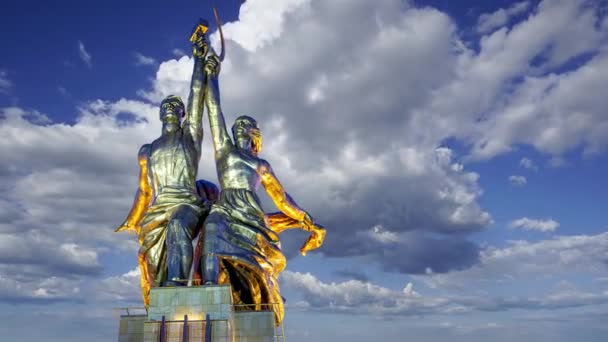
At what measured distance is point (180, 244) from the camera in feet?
67.2

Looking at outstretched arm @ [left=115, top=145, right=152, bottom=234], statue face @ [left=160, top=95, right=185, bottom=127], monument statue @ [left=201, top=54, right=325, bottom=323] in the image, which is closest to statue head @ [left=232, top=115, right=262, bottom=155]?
monument statue @ [left=201, top=54, right=325, bottom=323]

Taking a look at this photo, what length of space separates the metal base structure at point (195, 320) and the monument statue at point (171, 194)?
939mm

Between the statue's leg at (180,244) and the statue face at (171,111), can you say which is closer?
the statue's leg at (180,244)

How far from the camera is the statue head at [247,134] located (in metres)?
24.4

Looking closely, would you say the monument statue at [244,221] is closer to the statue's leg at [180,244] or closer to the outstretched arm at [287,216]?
the outstretched arm at [287,216]

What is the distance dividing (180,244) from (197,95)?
699 centimetres

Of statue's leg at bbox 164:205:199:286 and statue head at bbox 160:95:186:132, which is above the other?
statue head at bbox 160:95:186:132

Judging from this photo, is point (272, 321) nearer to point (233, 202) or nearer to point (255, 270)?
point (255, 270)

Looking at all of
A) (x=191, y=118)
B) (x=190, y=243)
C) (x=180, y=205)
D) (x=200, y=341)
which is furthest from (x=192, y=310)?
(x=191, y=118)

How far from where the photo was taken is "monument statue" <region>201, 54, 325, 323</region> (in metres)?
20.9

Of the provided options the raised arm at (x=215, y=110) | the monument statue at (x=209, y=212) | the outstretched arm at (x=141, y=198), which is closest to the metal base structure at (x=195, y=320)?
the monument statue at (x=209, y=212)

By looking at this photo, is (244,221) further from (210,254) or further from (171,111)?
(171,111)

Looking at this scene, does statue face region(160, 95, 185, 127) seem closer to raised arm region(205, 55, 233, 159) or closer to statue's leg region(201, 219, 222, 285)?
raised arm region(205, 55, 233, 159)

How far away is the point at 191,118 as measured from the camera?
78.9ft
